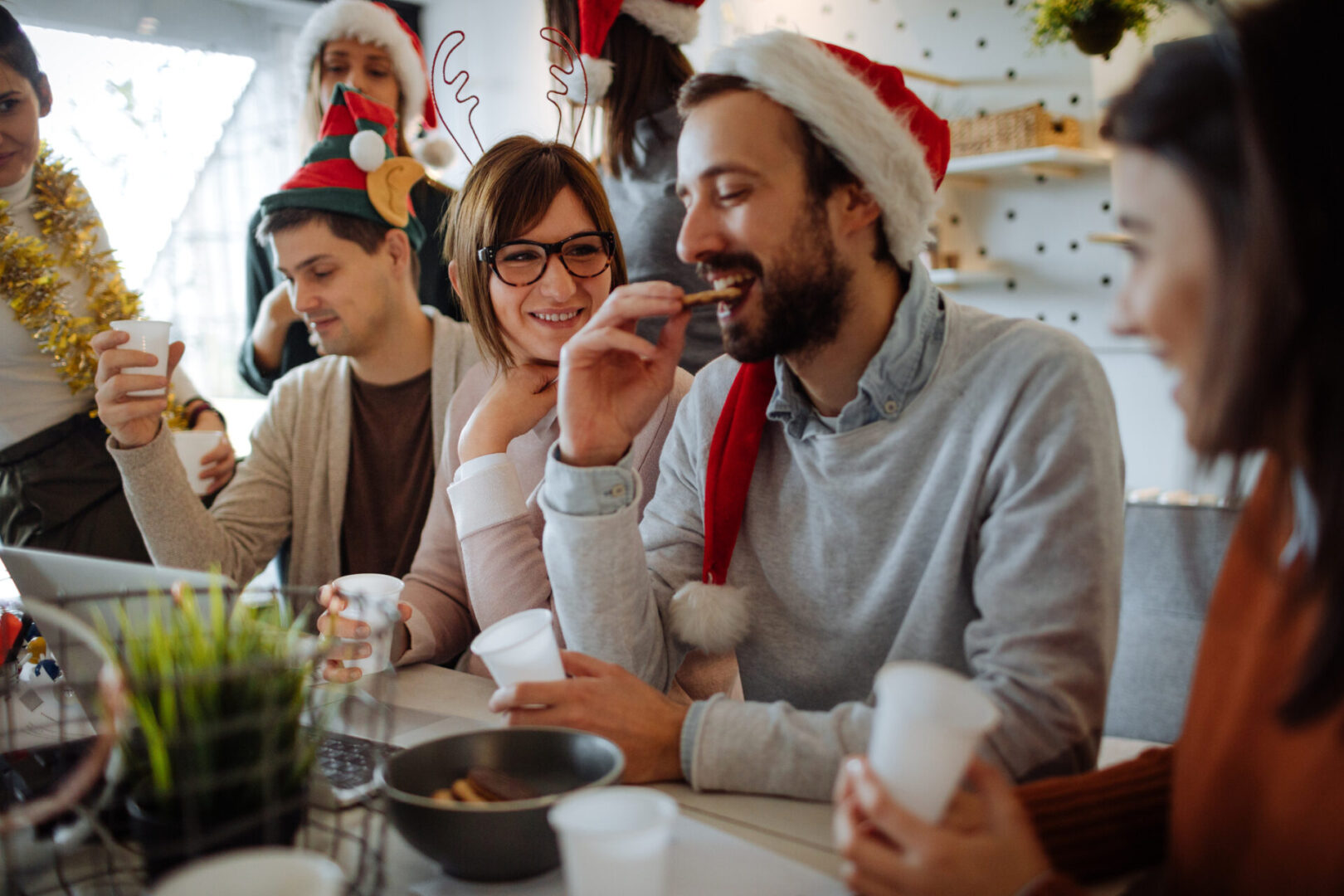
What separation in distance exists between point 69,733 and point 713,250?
0.96m

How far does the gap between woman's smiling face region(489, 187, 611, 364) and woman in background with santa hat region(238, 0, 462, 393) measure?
891 mm

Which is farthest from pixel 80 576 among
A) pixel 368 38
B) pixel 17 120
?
pixel 368 38

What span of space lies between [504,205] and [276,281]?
4.80 ft

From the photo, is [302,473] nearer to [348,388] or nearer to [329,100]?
[348,388]

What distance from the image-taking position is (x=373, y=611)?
4.37ft

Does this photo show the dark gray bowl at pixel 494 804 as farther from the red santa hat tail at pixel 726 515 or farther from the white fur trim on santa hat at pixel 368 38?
the white fur trim on santa hat at pixel 368 38

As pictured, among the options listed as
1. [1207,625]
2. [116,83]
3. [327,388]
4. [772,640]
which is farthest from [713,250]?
[116,83]

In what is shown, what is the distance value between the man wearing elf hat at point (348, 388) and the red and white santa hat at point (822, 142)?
95 cm

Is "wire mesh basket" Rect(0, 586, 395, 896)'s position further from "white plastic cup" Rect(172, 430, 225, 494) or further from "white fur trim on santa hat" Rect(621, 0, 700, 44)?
"white fur trim on santa hat" Rect(621, 0, 700, 44)

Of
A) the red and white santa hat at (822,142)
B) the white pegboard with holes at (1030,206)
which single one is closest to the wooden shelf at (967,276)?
the white pegboard with holes at (1030,206)

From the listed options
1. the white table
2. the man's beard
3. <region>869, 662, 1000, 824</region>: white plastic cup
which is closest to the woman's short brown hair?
the man's beard

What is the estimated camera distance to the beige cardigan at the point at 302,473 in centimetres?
203

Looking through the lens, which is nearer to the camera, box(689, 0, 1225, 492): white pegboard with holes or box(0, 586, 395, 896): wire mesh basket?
box(0, 586, 395, 896): wire mesh basket

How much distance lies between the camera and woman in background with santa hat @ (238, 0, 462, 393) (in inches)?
101
